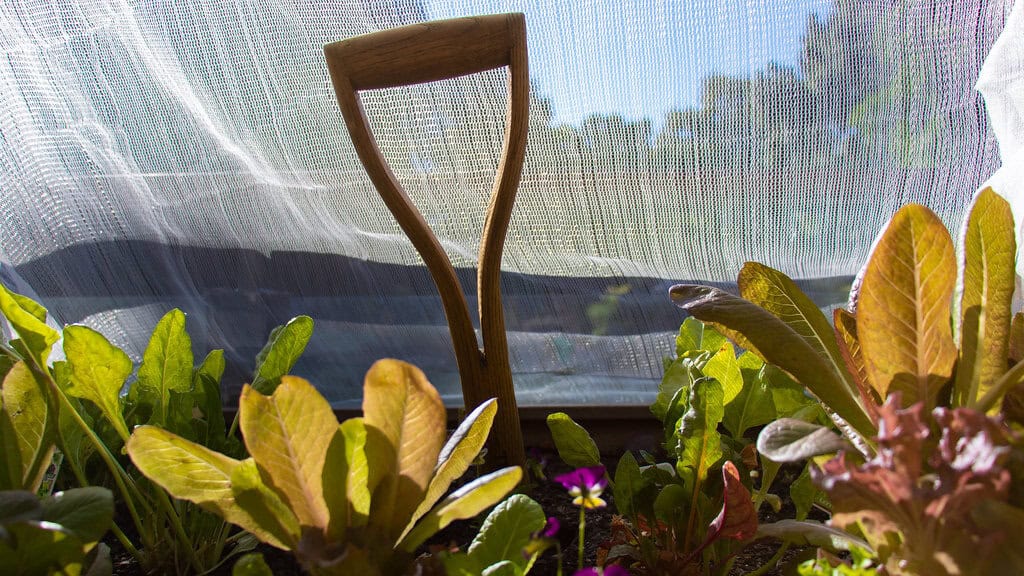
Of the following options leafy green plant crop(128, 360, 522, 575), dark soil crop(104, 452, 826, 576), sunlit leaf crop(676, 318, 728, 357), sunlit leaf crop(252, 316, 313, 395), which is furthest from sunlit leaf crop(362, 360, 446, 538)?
sunlit leaf crop(676, 318, 728, 357)

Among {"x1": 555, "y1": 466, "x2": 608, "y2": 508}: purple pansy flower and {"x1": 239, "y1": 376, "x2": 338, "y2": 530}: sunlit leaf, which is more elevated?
{"x1": 239, "y1": 376, "x2": 338, "y2": 530}: sunlit leaf

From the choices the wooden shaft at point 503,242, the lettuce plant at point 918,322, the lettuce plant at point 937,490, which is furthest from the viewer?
the wooden shaft at point 503,242

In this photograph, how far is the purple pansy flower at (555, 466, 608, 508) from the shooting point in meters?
0.51

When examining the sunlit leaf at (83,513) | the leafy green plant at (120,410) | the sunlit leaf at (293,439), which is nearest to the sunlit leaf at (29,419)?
the leafy green plant at (120,410)

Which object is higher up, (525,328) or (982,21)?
(982,21)

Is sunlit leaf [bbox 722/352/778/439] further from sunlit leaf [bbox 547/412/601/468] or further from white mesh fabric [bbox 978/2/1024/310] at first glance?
white mesh fabric [bbox 978/2/1024/310]

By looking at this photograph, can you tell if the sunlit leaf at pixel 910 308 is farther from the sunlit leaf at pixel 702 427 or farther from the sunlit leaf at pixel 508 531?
the sunlit leaf at pixel 508 531

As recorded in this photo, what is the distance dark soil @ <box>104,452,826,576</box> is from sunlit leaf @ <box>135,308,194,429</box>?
0.15 m

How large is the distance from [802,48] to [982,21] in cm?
16

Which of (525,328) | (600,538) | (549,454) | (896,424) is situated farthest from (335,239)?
(896,424)

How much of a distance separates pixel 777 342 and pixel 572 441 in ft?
0.76

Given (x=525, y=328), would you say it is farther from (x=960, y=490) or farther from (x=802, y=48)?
(x=960, y=490)

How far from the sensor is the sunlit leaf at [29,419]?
59 centimetres

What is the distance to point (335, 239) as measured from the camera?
1002 millimetres
